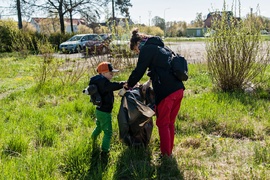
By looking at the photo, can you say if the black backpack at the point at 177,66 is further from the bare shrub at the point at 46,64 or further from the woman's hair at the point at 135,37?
the bare shrub at the point at 46,64

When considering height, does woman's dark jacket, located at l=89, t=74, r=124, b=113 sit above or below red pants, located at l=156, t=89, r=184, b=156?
→ above

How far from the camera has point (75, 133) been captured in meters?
4.20

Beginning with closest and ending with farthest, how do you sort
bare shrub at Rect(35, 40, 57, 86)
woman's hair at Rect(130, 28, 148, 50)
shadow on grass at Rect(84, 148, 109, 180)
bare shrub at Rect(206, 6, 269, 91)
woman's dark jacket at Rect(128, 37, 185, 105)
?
shadow on grass at Rect(84, 148, 109, 180), woman's dark jacket at Rect(128, 37, 185, 105), woman's hair at Rect(130, 28, 148, 50), bare shrub at Rect(206, 6, 269, 91), bare shrub at Rect(35, 40, 57, 86)

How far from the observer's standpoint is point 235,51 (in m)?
6.43

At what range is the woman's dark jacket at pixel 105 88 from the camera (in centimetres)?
332

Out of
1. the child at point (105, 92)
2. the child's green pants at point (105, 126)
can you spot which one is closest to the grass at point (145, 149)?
the child's green pants at point (105, 126)

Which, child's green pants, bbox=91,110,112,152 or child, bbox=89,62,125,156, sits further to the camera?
child's green pants, bbox=91,110,112,152

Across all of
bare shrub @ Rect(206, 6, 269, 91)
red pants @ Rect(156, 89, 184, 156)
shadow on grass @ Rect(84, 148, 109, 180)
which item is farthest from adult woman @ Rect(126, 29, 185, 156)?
bare shrub @ Rect(206, 6, 269, 91)

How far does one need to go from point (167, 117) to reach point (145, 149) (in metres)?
0.64

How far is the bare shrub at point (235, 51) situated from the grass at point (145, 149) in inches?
22.5

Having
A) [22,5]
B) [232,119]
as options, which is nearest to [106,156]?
[232,119]

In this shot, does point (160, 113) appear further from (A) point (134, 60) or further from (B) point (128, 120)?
(A) point (134, 60)

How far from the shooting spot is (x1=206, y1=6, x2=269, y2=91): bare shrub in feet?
20.8

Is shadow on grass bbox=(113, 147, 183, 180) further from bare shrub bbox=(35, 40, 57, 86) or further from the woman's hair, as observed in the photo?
bare shrub bbox=(35, 40, 57, 86)
